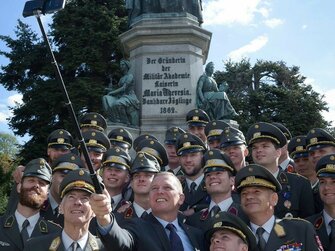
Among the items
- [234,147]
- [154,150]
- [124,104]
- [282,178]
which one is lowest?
[282,178]

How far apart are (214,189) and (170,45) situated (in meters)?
8.42

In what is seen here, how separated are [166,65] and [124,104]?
1.61 meters

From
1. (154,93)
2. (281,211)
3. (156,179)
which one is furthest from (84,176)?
(154,93)

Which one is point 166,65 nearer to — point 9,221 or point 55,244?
point 9,221

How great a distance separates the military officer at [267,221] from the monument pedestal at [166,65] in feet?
26.2

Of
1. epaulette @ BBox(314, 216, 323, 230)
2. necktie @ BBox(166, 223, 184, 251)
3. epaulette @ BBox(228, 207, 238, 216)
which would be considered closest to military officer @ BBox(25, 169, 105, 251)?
necktie @ BBox(166, 223, 184, 251)

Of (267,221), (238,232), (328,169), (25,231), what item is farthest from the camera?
(328,169)

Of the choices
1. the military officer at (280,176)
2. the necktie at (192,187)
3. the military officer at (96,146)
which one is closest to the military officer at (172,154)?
the necktie at (192,187)

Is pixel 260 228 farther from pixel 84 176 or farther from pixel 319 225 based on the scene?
pixel 84 176

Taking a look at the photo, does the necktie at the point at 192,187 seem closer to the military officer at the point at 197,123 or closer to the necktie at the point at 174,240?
the necktie at the point at 174,240

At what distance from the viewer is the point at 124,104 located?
13.2 meters

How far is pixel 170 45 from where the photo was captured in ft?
45.4

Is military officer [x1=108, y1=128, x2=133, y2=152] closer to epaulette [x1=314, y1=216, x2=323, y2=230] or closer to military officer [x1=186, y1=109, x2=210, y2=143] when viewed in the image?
military officer [x1=186, y1=109, x2=210, y2=143]

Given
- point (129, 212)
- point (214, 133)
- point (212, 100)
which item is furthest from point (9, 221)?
point (212, 100)
